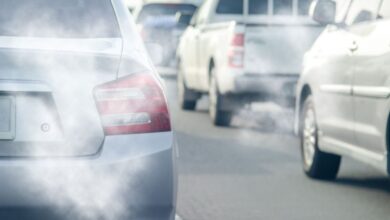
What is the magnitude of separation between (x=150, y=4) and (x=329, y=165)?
19829 millimetres

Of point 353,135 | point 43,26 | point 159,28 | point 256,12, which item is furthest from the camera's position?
point 159,28

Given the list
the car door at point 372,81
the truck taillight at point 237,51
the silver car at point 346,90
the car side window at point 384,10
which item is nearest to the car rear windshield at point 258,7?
the truck taillight at point 237,51

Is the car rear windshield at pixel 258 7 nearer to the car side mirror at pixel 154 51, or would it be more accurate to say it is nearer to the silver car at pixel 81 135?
the car side mirror at pixel 154 51

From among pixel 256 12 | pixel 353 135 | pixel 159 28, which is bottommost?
pixel 159 28

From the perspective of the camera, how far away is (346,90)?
29.9ft

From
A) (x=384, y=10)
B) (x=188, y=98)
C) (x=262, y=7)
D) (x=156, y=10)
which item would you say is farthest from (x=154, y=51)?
(x=156, y=10)

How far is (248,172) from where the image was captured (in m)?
10.7

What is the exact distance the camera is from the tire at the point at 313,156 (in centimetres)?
1001

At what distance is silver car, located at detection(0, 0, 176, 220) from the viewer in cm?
491

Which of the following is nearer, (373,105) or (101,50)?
(101,50)

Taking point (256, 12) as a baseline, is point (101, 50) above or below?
above

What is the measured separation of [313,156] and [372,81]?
1.80m

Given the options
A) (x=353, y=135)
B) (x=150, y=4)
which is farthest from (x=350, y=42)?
(x=150, y=4)

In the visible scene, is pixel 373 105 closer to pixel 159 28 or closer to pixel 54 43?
pixel 54 43
